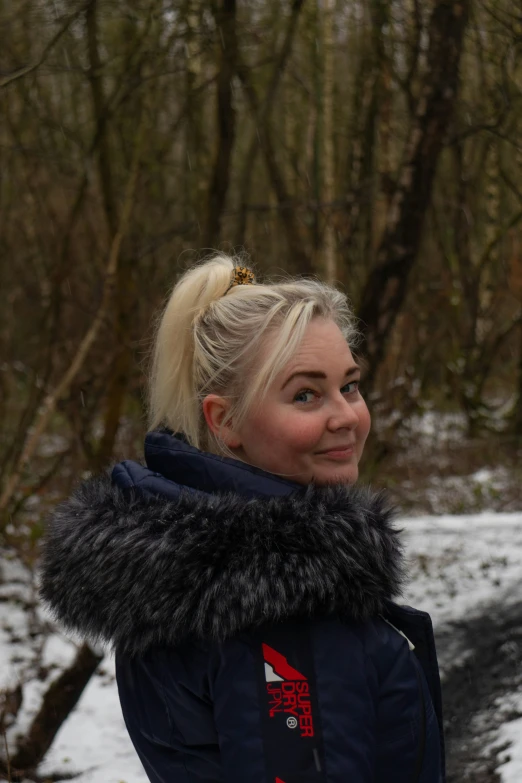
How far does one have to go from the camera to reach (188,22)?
15.9 ft

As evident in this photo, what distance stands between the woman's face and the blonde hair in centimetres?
3

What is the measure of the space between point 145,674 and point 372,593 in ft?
1.53

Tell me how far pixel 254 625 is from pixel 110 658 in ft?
6.99

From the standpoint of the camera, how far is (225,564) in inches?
58.5

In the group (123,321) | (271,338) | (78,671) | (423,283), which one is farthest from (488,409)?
(271,338)

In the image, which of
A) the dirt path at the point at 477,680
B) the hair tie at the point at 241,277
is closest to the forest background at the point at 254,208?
the dirt path at the point at 477,680

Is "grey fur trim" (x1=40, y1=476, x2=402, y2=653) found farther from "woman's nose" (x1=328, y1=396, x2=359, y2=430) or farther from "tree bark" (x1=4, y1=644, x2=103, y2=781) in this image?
"tree bark" (x1=4, y1=644, x2=103, y2=781)

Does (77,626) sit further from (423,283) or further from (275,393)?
(423,283)

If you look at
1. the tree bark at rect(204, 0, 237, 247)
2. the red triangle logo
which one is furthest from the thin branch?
the red triangle logo

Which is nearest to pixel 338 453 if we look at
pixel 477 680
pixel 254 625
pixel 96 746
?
pixel 254 625

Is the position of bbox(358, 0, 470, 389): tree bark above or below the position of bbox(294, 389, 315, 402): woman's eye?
above

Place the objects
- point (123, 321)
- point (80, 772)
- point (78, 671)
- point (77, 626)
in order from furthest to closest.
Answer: point (123, 321) < point (78, 671) < point (80, 772) < point (77, 626)

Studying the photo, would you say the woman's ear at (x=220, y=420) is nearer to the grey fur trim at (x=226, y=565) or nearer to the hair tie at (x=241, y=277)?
the grey fur trim at (x=226, y=565)

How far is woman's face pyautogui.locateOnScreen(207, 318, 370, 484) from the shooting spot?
1638mm
